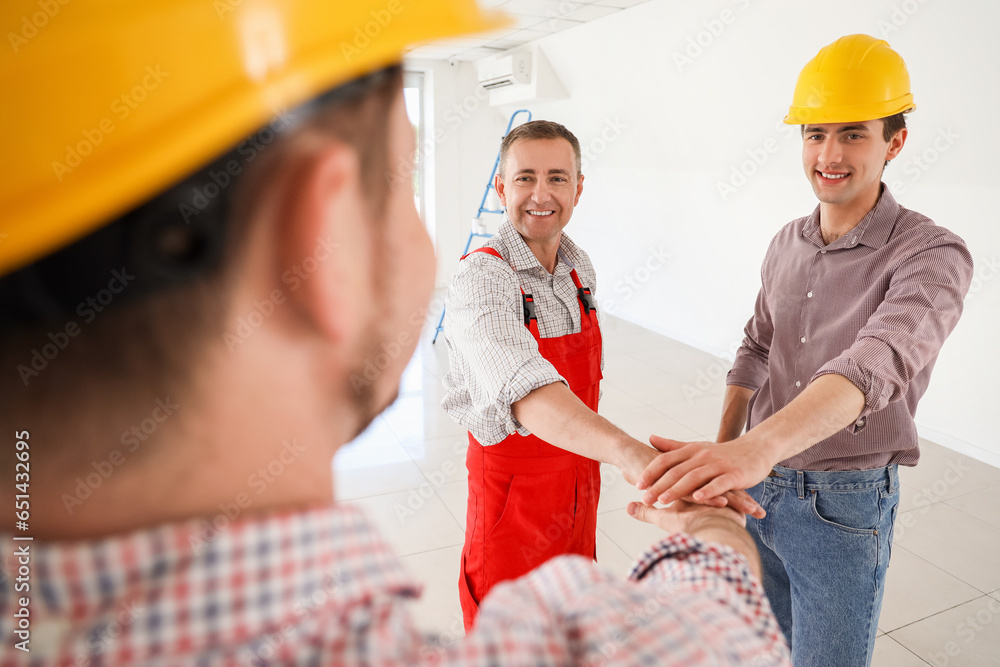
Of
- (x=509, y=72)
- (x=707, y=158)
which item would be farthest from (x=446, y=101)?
(x=707, y=158)

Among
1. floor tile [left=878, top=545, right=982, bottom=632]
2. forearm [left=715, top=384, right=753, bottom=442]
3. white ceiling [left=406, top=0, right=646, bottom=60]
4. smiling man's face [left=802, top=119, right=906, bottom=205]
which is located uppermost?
white ceiling [left=406, top=0, right=646, bottom=60]

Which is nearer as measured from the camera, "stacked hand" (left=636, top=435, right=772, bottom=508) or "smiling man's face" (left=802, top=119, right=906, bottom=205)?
"stacked hand" (left=636, top=435, right=772, bottom=508)

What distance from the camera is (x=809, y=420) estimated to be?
1.32 meters

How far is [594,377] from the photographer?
1.95 m

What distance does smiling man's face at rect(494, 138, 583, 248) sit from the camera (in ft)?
6.16

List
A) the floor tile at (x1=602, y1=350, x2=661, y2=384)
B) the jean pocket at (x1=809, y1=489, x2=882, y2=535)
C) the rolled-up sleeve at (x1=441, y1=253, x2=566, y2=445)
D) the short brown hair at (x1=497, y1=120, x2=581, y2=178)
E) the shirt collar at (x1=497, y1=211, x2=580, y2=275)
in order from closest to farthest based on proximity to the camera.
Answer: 1. the rolled-up sleeve at (x1=441, y1=253, x2=566, y2=445)
2. the jean pocket at (x1=809, y1=489, x2=882, y2=535)
3. the shirt collar at (x1=497, y1=211, x2=580, y2=275)
4. the short brown hair at (x1=497, y1=120, x2=581, y2=178)
5. the floor tile at (x1=602, y1=350, x2=661, y2=384)

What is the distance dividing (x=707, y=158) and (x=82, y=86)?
238 inches

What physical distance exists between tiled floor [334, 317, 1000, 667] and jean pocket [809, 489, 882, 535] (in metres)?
1.06

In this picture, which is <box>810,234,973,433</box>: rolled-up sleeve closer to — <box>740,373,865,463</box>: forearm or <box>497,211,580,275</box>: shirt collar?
<box>740,373,865,463</box>: forearm

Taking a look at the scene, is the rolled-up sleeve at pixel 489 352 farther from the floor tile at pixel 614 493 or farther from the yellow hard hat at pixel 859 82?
the floor tile at pixel 614 493

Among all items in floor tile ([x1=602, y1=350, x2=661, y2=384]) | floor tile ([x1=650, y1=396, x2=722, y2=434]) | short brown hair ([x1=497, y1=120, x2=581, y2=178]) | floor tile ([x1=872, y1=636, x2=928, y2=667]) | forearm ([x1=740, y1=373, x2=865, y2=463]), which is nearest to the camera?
forearm ([x1=740, y1=373, x2=865, y2=463])

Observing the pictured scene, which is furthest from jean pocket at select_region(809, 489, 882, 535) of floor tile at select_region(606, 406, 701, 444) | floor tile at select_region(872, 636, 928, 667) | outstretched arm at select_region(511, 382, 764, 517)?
floor tile at select_region(606, 406, 701, 444)

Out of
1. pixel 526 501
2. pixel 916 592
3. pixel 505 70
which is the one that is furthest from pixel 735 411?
pixel 505 70

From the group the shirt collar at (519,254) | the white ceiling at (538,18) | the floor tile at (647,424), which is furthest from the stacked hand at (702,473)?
the white ceiling at (538,18)
